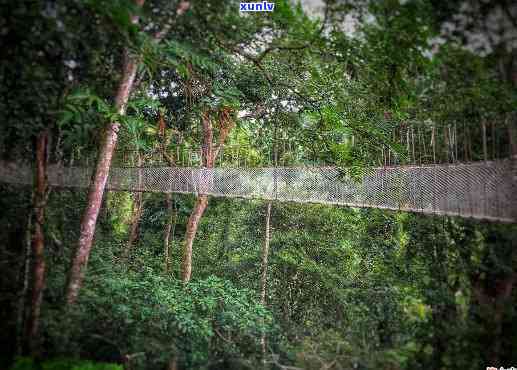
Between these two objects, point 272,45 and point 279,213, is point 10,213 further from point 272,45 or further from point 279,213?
point 279,213

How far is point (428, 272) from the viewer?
459 cm

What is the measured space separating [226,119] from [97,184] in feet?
8.13

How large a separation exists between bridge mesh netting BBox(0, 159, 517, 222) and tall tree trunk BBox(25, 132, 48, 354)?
845mm

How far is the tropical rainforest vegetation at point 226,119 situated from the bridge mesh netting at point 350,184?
0.20 m

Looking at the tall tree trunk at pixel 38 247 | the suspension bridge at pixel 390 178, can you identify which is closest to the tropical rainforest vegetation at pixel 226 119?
the tall tree trunk at pixel 38 247

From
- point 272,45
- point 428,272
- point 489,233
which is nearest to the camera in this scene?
point 489,233

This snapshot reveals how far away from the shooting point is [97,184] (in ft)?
13.6

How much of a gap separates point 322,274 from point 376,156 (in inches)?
138

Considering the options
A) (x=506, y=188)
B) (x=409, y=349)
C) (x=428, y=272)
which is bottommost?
(x=409, y=349)

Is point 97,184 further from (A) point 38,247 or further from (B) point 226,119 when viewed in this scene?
(B) point 226,119

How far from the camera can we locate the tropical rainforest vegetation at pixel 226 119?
3361 millimetres

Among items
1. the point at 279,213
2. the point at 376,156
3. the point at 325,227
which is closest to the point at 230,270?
the point at 279,213

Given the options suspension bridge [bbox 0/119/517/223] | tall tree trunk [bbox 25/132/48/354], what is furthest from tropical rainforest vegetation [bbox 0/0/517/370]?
suspension bridge [bbox 0/119/517/223]

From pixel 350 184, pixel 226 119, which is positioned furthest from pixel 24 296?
pixel 226 119
